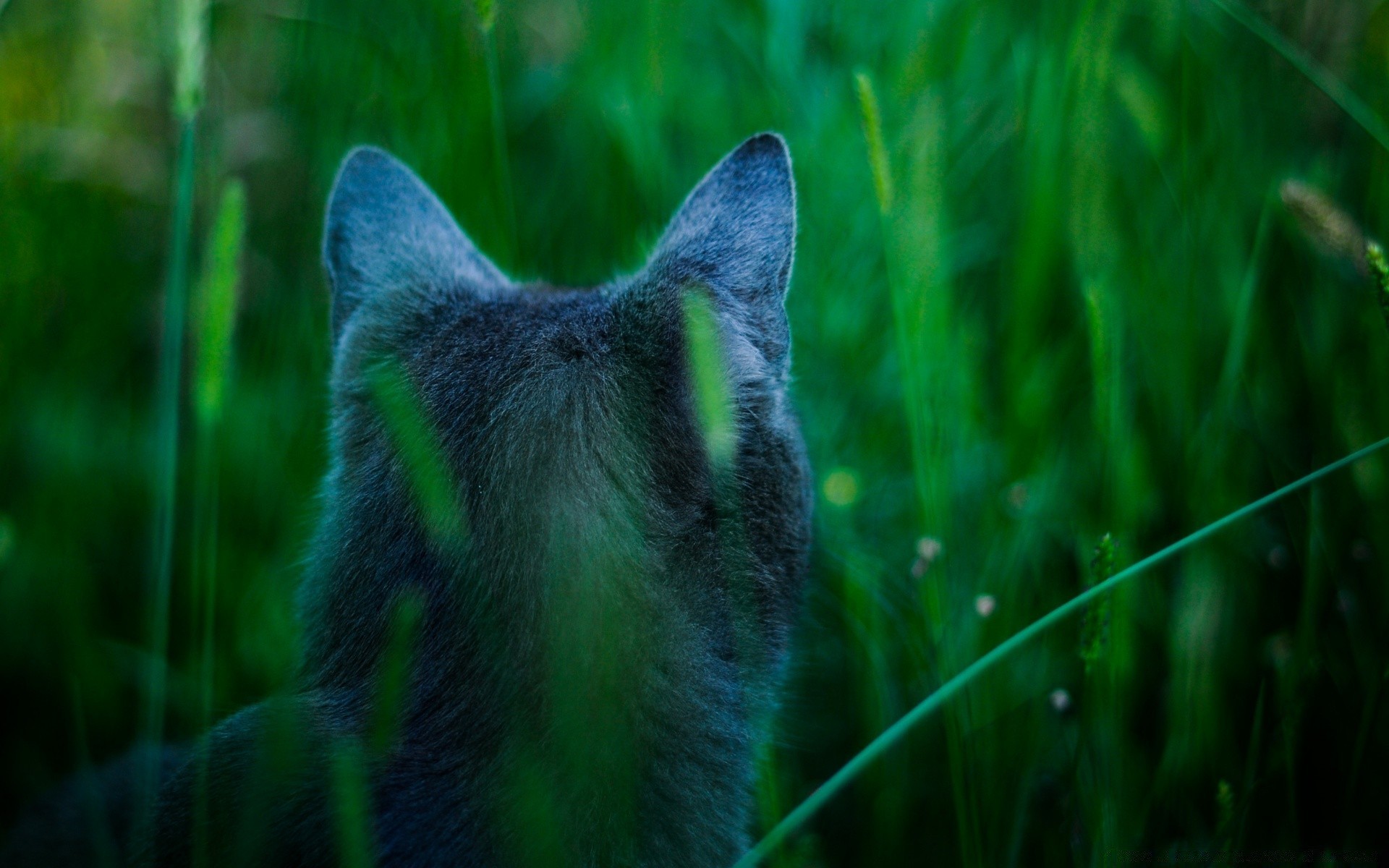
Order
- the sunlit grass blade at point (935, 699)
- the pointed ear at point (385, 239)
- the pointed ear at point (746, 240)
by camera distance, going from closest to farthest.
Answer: the sunlit grass blade at point (935, 699) → the pointed ear at point (746, 240) → the pointed ear at point (385, 239)

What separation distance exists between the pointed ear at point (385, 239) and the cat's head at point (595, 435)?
0.02 m

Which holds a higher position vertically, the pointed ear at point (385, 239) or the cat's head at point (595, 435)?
the pointed ear at point (385, 239)

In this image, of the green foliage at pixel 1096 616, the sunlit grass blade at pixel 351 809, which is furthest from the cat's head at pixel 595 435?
the green foliage at pixel 1096 616

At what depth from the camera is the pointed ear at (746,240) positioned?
167 centimetres

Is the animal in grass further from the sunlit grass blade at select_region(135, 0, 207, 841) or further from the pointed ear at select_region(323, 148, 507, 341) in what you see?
the pointed ear at select_region(323, 148, 507, 341)

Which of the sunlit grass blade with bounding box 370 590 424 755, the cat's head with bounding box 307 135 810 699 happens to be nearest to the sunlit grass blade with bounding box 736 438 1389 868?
the cat's head with bounding box 307 135 810 699

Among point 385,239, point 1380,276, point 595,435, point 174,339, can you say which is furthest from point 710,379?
point 385,239

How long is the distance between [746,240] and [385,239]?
0.86 m

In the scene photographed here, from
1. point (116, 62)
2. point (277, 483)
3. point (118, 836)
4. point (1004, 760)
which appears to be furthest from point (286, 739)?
point (116, 62)

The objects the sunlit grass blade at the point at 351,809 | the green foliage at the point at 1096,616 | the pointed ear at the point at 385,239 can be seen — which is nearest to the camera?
the sunlit grass blade at the point at 351,809

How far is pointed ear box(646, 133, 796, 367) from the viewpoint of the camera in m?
1.67

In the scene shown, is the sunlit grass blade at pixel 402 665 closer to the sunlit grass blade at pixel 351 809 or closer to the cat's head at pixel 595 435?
the cat's head at pixel 595 435

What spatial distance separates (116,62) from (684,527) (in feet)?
11.6

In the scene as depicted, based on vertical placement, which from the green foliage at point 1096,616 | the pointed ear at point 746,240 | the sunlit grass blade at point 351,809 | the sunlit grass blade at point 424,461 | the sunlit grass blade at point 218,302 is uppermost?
the pointed ear at point 746,240
